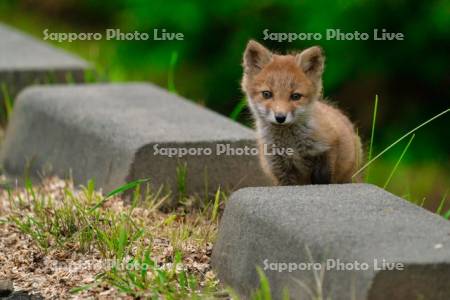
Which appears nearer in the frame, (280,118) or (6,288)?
(6,288)

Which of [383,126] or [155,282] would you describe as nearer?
[155,282]

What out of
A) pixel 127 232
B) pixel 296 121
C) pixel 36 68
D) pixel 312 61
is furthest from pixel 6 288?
pixel 36 68

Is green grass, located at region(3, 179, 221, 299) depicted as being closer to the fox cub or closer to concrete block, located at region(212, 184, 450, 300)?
concrete block, located at region(212, 184, 450, 300)

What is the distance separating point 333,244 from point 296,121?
4.46 ft

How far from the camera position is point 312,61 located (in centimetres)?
500

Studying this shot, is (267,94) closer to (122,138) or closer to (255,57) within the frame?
(255,57)

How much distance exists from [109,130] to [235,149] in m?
0.82

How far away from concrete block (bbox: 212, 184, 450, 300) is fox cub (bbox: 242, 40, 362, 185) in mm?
493

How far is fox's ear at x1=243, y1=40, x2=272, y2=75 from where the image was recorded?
5020mm

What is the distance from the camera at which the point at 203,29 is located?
9680mm

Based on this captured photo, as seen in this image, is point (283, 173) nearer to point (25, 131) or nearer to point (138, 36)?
point (25, 131)

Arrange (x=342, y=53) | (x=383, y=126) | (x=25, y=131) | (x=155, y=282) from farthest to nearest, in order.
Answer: (x=383, y=126)
(x=342, y=53)
(x=25, y=131)
(x=155, y=282)

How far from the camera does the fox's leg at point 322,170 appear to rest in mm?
4887

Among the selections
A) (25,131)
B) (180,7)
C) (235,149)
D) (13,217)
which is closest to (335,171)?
(235,149)
